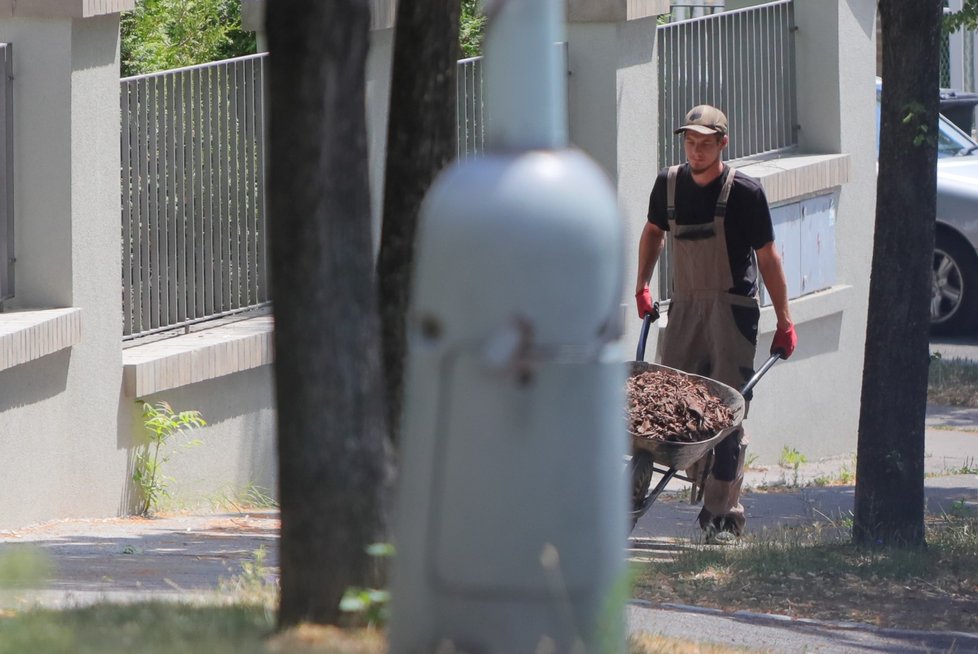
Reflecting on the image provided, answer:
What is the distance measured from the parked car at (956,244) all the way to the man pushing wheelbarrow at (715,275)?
7915 mm

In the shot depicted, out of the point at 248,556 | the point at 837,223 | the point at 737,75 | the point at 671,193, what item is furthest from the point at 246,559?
the point at 837,223

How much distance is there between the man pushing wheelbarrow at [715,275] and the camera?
7.74 m

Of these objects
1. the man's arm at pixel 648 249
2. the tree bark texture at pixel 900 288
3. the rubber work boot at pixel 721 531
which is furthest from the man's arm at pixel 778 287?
the rubber work boot at pixel 721 531

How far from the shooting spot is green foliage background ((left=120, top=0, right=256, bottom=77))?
41.3 ft

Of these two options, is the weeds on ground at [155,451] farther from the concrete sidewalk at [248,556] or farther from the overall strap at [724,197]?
the overall strap at [724,197]

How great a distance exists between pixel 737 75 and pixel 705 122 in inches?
185

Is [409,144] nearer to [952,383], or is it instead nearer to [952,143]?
[952,383]

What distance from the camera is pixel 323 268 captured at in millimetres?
3746

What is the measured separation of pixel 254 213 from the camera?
31.4 ft

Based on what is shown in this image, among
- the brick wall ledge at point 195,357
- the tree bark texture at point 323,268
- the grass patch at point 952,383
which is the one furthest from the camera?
the grass patch at point 952,383

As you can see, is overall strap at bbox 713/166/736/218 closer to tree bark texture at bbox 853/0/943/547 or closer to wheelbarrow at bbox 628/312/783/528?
tree bark texture at bbox 853/0/943/547

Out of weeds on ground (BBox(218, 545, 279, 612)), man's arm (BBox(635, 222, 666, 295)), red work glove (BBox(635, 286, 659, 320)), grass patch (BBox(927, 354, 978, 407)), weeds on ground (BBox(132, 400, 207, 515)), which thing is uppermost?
man's arm (BBox(635, 222, 666, 295))

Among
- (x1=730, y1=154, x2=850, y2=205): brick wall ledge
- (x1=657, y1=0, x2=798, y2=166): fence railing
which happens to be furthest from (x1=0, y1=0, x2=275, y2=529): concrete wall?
(x1=730, y1=154, x2=850, y2=205): brick wall ledge

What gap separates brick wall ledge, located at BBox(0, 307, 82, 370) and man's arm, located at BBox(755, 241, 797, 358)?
3325 mm
